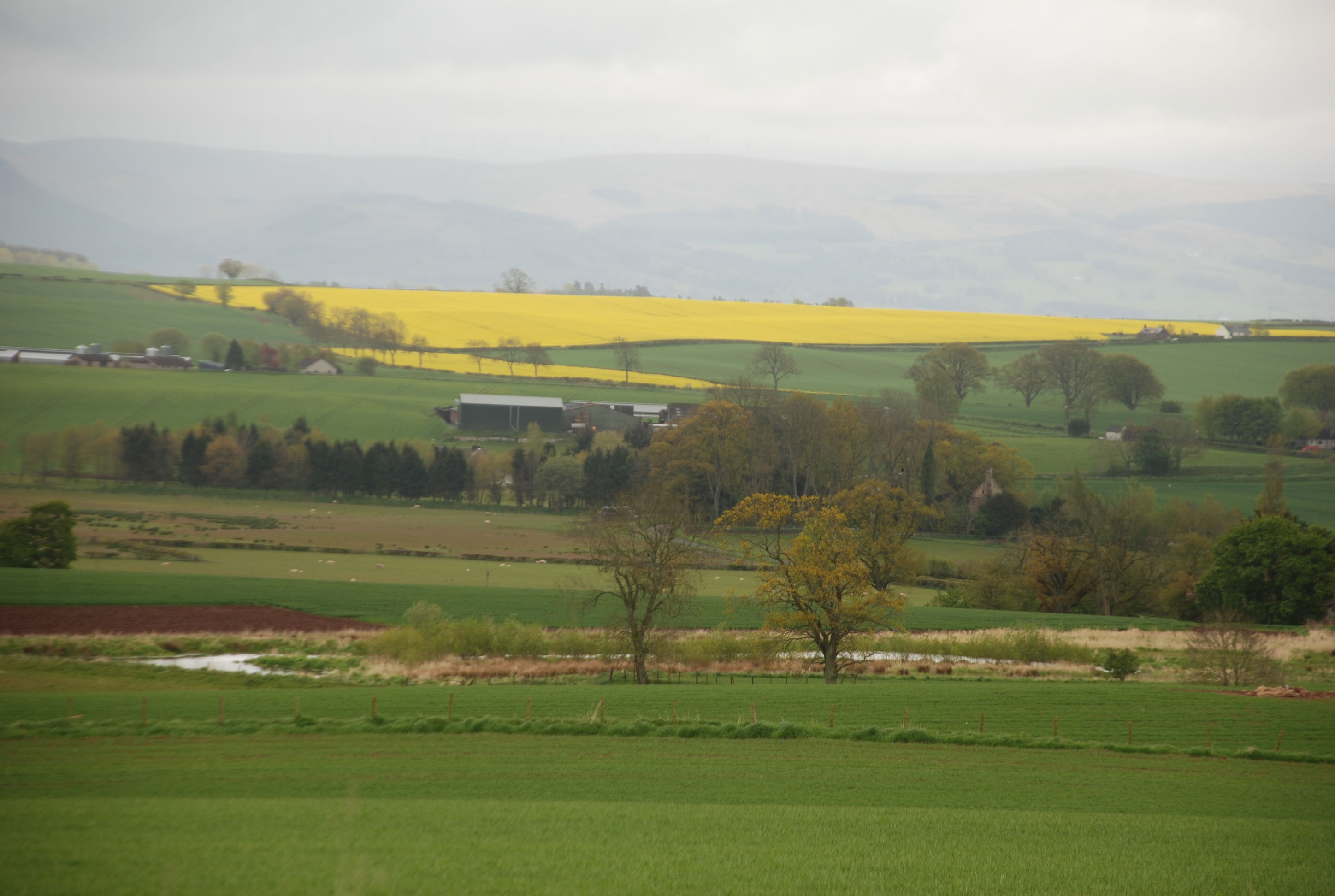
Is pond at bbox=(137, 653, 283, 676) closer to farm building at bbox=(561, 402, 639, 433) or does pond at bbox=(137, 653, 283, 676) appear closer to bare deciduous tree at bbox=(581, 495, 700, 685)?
bare deciduous tree at bbox=(581, 495, 700, 685)

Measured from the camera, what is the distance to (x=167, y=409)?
88062 millimetres

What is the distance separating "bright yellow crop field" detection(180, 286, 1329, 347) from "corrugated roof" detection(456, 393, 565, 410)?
119 feet

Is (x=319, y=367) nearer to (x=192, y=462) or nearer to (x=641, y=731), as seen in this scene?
(x=192, y=462)

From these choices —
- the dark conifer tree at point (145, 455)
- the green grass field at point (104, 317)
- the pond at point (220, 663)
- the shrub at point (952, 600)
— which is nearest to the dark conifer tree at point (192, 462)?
the dark conifer tree at point (145, 455)

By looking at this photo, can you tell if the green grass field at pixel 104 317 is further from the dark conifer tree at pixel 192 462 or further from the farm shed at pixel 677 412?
the farm shed at pixel 677 412

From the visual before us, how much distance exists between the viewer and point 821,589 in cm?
3688

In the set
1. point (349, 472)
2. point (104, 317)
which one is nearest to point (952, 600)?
point (349, 472)

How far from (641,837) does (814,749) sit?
27.0 feet

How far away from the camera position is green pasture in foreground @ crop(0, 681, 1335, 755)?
82.2 ft

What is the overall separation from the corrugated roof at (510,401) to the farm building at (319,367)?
23332 mm

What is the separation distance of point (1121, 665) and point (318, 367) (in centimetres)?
9793

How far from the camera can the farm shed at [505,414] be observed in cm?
9194

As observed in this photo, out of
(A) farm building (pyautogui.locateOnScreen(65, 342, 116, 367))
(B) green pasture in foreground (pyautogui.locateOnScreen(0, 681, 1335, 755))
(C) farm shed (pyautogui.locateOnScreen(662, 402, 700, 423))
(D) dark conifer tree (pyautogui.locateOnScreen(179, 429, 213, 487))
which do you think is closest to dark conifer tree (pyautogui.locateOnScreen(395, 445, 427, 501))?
(D) dark conifer tree (pyautogui.locateOnScreen(179, 429, 213, 487))

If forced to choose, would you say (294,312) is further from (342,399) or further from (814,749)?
(814,749)
